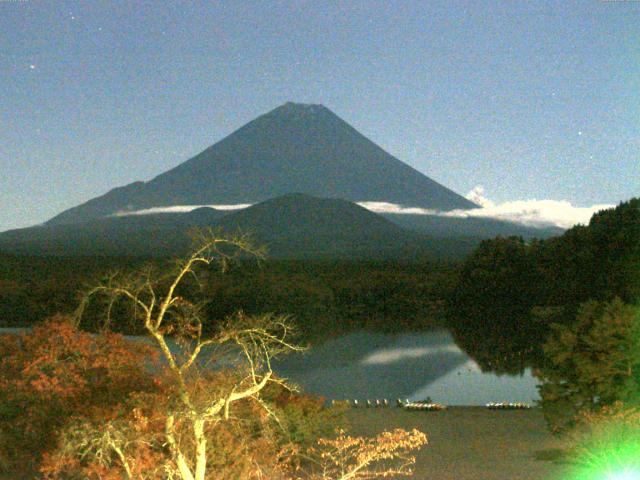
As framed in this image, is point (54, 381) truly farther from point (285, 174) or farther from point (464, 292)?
point (285, 174)

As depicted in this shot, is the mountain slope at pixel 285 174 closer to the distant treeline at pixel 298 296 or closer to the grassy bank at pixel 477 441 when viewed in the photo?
the distant treeline at pixel 298 296

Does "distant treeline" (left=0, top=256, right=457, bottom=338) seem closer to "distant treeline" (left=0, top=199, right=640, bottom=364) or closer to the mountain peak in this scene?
"distant treeline" (left=0, top=199, right=640, bottom=364)

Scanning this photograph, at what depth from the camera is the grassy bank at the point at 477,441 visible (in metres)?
11.0

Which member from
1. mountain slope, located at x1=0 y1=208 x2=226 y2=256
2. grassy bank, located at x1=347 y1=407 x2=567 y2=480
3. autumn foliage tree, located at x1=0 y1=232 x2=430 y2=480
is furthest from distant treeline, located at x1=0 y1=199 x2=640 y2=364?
mountain slope, located at x1=0 y1=208 x2=226 y2=256

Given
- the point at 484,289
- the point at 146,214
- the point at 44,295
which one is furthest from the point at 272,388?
the point at 146,214

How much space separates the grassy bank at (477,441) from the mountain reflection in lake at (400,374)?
222 inches

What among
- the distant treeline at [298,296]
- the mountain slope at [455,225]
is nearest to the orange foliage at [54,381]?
the distant treeline at [298,296]

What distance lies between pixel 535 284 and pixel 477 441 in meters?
39.0

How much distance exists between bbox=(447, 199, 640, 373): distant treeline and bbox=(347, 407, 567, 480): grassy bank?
13.3m

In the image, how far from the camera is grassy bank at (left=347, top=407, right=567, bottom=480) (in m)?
11.0

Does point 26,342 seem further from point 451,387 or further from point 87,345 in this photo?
point 451,387

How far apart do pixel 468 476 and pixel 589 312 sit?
3.60m

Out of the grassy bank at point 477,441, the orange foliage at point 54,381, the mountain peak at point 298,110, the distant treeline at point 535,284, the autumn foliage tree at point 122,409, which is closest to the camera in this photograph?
the autumn foliage tree at point 122,409

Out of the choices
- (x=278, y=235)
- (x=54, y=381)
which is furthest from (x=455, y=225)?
(x=54, y=381)
